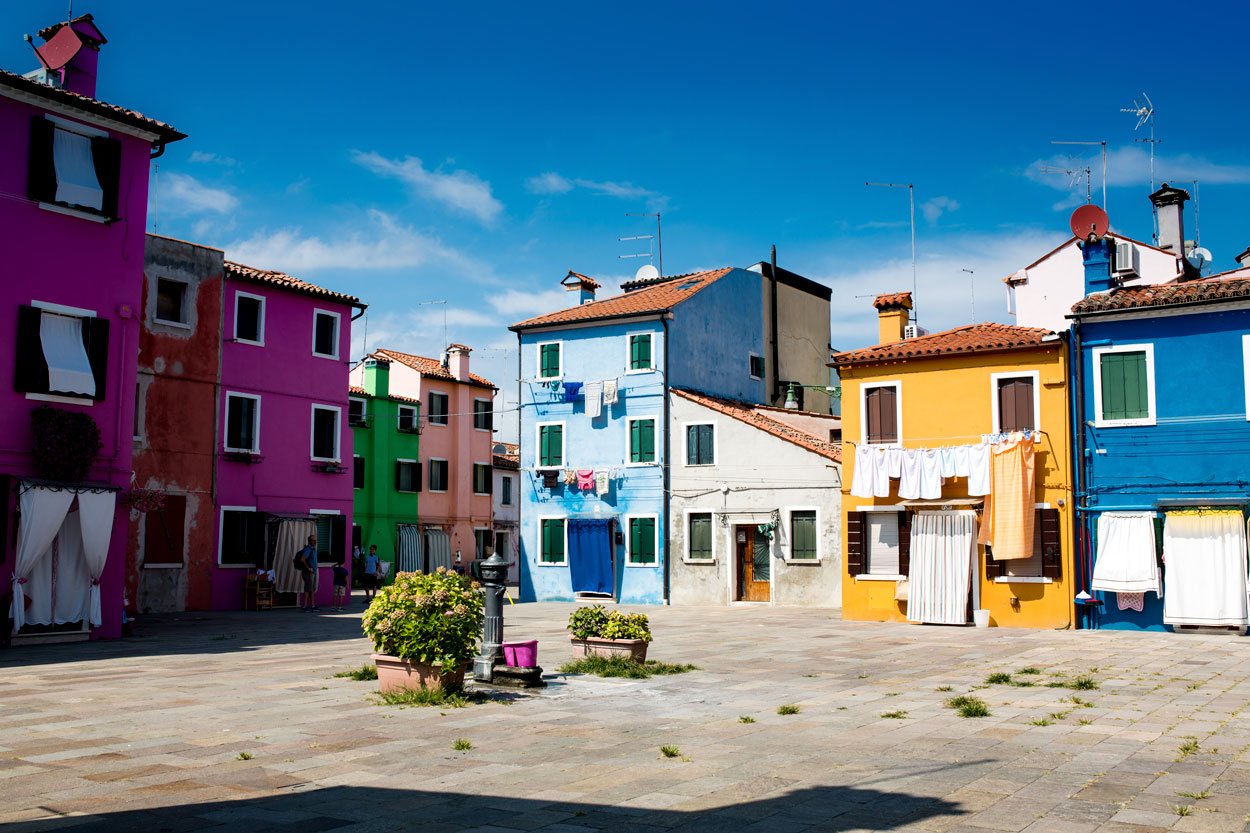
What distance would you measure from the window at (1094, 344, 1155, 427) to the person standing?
20.0m

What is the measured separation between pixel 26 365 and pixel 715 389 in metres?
22.6

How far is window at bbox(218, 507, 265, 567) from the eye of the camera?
1131 inches

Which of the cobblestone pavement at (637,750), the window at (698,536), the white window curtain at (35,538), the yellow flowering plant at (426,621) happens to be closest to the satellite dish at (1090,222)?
the cobblestone pavement at (637,750)

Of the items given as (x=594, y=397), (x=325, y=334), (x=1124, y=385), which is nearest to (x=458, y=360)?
(x=594, y=397)

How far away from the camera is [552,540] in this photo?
35.9 meters

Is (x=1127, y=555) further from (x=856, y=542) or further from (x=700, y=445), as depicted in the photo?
(x=700, y=445)

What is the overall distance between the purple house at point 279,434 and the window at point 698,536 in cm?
1036

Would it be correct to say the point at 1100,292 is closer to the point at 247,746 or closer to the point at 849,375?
the point at 849,375

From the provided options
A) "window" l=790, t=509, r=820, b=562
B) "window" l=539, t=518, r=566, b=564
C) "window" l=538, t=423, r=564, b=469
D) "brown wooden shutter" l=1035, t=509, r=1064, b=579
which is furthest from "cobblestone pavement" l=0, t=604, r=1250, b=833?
"window" l=538, t=423, r=564, b=469

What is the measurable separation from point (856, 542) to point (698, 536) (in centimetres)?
789

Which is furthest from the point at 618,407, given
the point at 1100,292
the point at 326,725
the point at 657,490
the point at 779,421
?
the point at 326,725

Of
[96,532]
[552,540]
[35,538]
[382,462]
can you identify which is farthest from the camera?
[382,462]

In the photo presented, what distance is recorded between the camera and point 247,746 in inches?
352

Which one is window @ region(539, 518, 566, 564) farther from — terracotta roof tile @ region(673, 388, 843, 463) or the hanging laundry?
terracotta roof tile @ region(673, 388, 843, 463)
